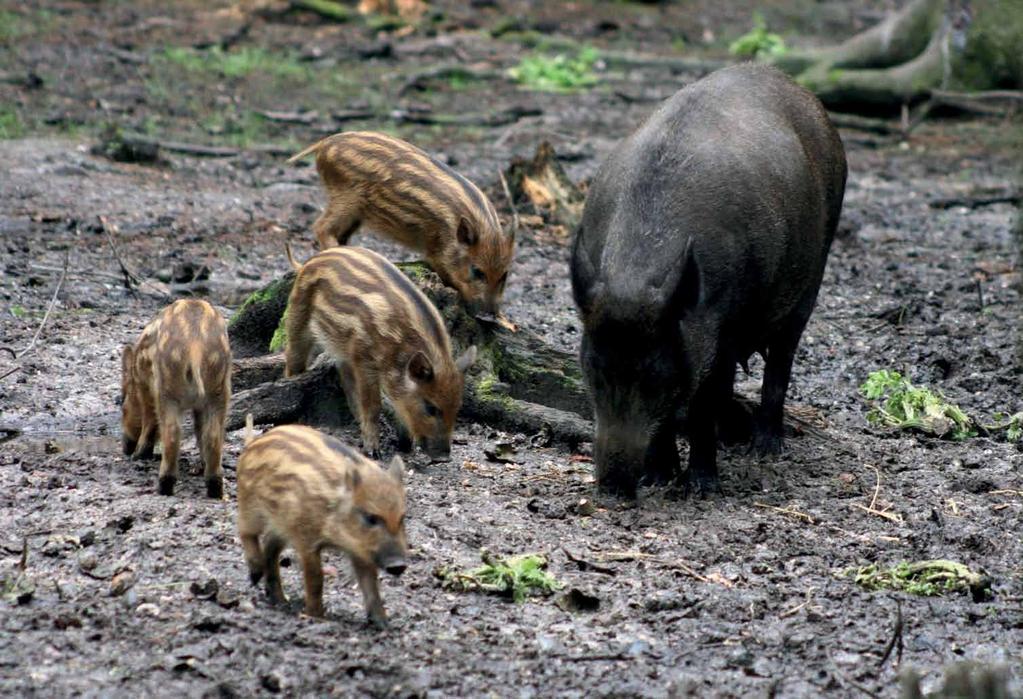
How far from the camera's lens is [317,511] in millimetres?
4578

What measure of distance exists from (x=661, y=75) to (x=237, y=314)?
10800mm

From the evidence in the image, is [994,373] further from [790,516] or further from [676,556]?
[676,556]

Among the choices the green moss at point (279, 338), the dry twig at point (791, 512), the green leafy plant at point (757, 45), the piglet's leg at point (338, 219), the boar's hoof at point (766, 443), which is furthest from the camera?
the green leafy plant at point (757, 45)

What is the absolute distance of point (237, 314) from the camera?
288 inches

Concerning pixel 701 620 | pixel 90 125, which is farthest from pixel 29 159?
pixel 701 620

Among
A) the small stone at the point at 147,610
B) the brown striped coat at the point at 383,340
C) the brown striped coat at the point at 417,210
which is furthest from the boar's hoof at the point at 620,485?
the small stone at the point at 147,610

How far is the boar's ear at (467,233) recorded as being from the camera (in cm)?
742

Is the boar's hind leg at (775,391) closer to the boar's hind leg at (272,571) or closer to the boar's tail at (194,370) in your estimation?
the boar's tail at (194,370)

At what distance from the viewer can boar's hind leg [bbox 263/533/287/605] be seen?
15.6 feet

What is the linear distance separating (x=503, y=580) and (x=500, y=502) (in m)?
0.96

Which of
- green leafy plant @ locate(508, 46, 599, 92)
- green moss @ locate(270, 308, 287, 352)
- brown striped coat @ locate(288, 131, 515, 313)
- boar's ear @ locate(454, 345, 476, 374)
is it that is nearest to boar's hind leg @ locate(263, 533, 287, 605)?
boar's ear @ locate(454, 345, 476, 374)

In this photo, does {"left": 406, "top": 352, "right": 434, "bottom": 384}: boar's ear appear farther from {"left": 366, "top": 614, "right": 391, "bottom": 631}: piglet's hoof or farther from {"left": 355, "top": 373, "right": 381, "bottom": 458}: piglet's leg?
{"left": 366, "top": 614, "right": 391, "bottom": 631}: piglet's hoof

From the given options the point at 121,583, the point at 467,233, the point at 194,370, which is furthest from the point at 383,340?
the point at 121,583

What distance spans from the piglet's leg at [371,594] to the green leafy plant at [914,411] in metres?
3.54
